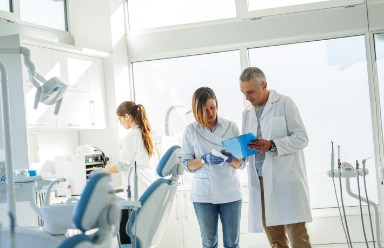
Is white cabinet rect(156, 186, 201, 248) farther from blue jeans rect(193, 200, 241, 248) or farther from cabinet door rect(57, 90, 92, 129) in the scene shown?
blue jeans rect(193, 200, 241, 248)

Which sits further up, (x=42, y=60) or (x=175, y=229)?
(x=42, y=60)

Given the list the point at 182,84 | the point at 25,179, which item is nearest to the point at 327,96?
the point at 182,84

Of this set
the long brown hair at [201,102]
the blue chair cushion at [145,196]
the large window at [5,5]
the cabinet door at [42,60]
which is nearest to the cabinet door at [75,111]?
the cabinet door at [42,60]

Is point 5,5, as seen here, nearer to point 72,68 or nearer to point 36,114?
point 72,68

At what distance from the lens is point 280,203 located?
3.12 meters

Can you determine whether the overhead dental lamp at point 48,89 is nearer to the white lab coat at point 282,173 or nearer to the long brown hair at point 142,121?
the white lab coat at point 282,173

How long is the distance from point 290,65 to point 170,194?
2.78 metres

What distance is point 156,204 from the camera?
2.56 metres

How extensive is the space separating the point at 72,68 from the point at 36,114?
2.08ft

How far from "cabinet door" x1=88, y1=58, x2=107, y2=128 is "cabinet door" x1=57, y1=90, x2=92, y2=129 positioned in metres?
0.06

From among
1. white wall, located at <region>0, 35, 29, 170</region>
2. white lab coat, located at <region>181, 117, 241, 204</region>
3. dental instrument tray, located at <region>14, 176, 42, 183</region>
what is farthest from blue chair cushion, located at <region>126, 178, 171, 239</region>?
white wall, located at <region>0, 35, 29, 170</region>

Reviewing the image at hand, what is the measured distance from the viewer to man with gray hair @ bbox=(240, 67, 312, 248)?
10.1 ft

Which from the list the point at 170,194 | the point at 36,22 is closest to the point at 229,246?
the point at 170,194

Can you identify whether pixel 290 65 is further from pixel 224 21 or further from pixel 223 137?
pixel 223 137
